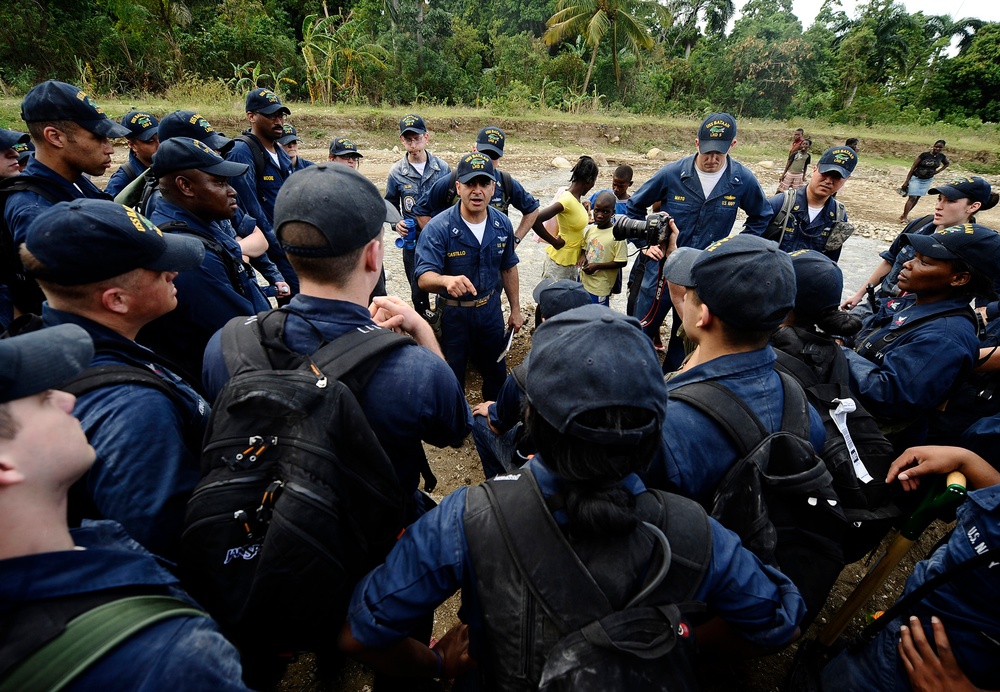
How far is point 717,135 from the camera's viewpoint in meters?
4.16

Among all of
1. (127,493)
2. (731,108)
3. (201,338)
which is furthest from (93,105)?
(731,108)

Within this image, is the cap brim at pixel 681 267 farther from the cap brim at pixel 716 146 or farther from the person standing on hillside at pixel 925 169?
the person standing on hillside at pixel 925 169

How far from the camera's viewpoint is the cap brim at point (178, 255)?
1700 mm

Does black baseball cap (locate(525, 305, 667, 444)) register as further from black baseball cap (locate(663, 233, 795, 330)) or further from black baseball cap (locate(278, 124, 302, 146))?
black baseball cap (locate(278, 124, 302, 146))

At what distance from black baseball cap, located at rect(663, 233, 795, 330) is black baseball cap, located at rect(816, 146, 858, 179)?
353 centimetres

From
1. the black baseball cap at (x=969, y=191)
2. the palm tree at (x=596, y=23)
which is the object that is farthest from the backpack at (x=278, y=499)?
the palm tree at (x=596, y=23)

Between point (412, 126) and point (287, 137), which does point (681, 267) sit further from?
point (287, 137)

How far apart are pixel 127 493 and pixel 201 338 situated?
1.14 metres

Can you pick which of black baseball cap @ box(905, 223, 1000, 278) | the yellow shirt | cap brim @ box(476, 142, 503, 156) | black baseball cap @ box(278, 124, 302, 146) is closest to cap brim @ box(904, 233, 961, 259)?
black baseball cap @ box(905, 223, 1000, 278)

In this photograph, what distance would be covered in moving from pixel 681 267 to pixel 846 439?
880mm

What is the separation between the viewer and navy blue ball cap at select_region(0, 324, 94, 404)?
33.7 inches

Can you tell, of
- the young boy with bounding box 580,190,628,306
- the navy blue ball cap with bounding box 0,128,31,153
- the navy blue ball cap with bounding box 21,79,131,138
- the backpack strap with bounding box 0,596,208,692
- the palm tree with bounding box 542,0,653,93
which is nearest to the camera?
the backpack strap with bounding box 0,596,208,692

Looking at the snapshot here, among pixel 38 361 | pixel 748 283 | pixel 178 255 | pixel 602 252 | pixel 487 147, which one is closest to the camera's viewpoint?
pixel 38 361

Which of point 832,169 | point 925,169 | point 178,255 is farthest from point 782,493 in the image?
A: point 925,169
